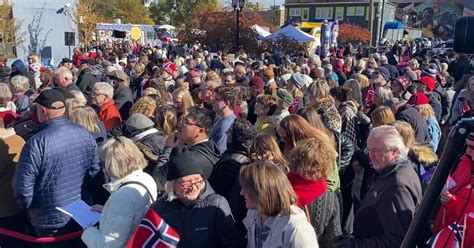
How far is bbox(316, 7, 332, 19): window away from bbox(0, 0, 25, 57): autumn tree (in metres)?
52.8

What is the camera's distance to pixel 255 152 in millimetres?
3646

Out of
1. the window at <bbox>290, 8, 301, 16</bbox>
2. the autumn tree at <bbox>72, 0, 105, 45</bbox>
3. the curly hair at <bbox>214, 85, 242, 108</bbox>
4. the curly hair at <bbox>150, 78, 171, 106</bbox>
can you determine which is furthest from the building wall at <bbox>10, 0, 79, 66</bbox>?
the window at <bbox>290, 8, 301, 16</bbox>

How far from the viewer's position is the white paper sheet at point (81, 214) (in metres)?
3.67

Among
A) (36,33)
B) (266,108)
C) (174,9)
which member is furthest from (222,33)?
(174,9)

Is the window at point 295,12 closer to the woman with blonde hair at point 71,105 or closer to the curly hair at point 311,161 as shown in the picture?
the woman with blonde hair at point 71,105

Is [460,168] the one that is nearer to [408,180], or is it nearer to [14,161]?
[408,180]

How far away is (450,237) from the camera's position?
2.71 metres

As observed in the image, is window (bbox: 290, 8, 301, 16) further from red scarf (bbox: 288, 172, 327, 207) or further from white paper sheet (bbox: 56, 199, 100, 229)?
red scarf (bbox: 288, 172, 327, 207)

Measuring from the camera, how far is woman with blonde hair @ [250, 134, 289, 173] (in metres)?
3.58

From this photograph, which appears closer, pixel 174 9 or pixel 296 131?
pixel 296 131

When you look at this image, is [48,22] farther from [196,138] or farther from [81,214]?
[81,214]

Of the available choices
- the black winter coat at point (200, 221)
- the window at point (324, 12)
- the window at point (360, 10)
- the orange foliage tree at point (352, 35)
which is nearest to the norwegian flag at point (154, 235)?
the black winter coat at point (200, 221)

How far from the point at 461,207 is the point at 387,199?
44 centimetres

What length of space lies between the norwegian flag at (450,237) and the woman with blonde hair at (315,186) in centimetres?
78
